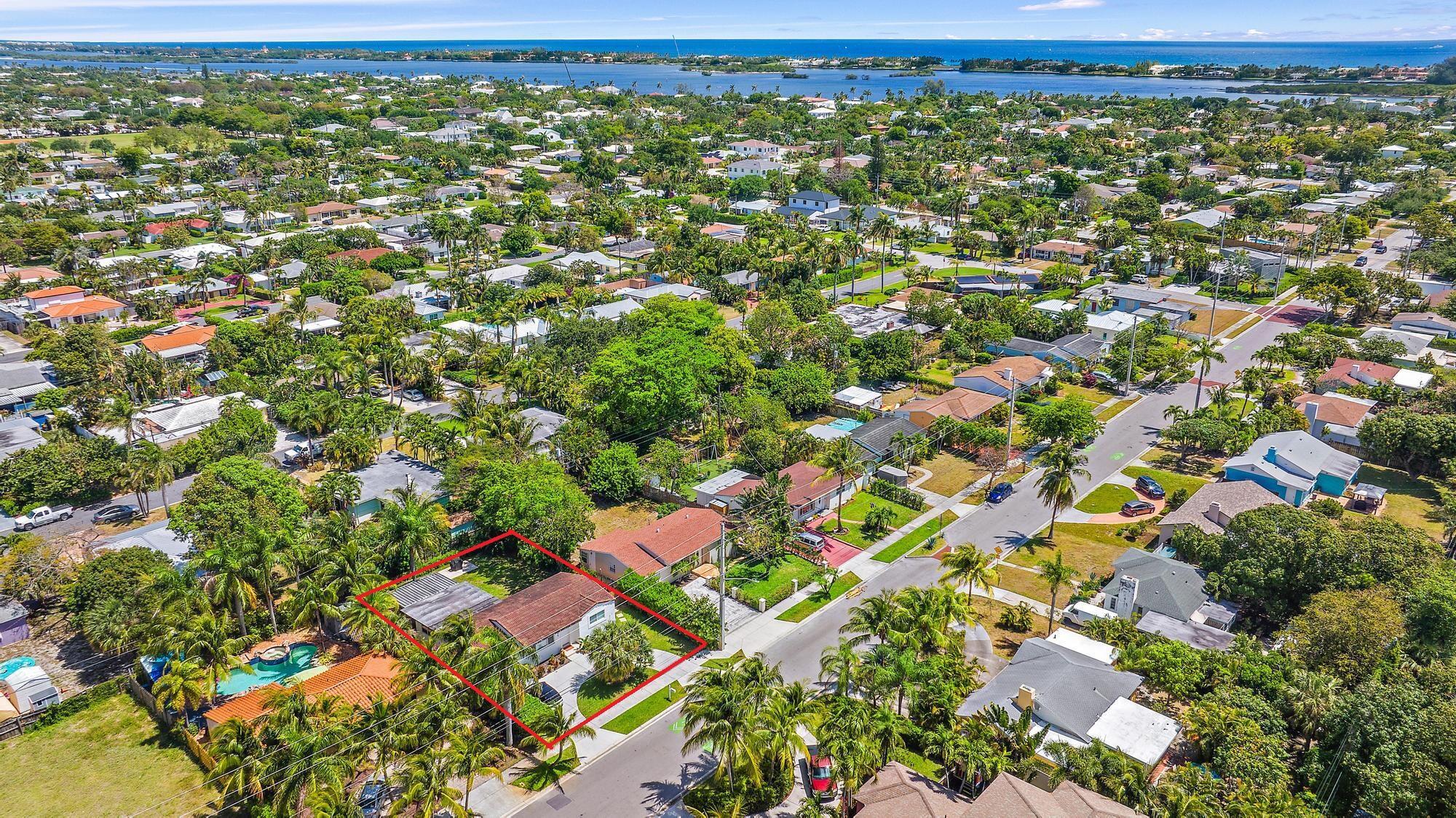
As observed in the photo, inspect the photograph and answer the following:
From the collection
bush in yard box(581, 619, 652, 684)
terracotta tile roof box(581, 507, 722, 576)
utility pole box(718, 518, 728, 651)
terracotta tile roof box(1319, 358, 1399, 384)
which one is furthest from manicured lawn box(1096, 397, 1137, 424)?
bush in yard box(581, 619, 652, 684)

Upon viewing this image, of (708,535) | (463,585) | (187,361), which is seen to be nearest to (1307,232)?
(708,535)

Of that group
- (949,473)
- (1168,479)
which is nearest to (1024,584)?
(949,473)

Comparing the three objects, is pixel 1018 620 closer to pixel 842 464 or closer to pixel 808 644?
pixel 808 644

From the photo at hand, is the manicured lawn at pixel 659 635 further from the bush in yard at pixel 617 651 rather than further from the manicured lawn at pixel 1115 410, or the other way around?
the manicured lawn at pixel 1115 410

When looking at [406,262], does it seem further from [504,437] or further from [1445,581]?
[1445,581]

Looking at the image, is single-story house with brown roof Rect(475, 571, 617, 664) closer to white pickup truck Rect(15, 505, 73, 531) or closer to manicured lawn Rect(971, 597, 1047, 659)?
manicured lawn Rect(971, 597, 1047, 659)

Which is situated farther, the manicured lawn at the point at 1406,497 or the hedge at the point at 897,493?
the hedge at the point at 897,493

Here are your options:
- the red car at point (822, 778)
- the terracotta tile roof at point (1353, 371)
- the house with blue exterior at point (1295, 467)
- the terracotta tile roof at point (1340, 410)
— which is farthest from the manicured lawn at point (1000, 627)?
the terracotta tile roof at point (1353, 371)
